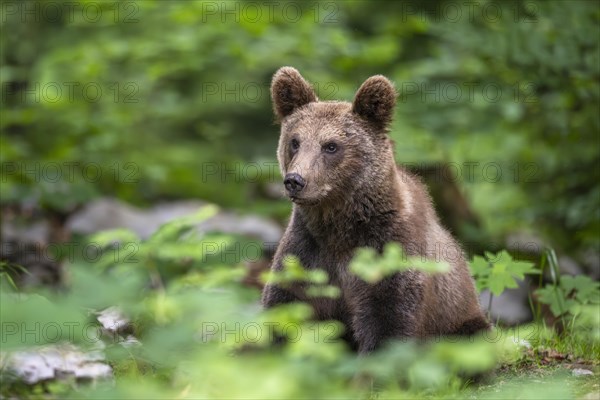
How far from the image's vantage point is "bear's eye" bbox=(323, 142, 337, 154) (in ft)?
19.4

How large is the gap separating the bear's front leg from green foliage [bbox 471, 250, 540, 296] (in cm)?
98

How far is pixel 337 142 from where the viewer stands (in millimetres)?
5910

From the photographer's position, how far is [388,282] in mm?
5328

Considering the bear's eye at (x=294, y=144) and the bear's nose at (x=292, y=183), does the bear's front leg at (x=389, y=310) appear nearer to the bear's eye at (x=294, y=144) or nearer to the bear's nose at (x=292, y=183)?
the bear's nose at (x=292, y=183)

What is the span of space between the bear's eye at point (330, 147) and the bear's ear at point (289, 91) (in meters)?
0.50

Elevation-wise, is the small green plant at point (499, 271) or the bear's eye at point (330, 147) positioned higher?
the bear's eye at point (330, 147)

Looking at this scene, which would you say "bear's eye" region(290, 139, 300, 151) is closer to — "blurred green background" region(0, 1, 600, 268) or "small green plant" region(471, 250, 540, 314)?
"small green plant" region(471, 250, 540, 314)

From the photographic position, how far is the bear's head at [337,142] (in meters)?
5.74

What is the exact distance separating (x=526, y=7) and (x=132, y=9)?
6.07m
